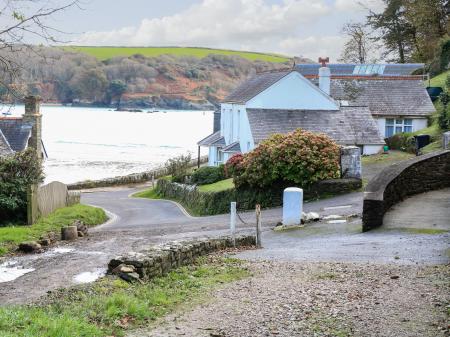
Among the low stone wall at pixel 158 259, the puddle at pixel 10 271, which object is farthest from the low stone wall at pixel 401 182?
the puddle at pixel 10 271

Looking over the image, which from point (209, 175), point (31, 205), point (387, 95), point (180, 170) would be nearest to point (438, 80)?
point (387, 95)

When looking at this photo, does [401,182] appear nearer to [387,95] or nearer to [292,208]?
[292,208]

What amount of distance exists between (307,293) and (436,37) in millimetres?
62599

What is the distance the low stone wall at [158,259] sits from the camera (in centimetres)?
1253

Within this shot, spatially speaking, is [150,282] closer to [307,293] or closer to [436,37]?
[307,293]

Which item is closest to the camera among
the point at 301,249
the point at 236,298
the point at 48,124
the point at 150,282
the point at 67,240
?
the point at 236,298

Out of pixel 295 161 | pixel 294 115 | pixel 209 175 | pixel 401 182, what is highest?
pixel 294 115

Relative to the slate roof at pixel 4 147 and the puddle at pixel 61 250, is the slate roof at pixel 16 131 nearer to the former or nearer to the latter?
the slate roof at pixel 4 147

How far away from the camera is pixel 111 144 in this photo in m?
128

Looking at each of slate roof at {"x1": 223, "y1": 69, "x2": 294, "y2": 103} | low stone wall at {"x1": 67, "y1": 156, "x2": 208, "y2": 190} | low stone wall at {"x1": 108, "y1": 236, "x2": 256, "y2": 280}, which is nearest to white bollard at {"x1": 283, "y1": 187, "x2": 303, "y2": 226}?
low stone wall at {"x1": 108, "y1": 236, "x2": 256, "y2": 280}

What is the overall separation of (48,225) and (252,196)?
1025 cm

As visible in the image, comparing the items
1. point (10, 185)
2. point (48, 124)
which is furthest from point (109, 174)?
point (48, 124)

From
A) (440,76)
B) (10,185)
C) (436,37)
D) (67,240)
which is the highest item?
(436,37)

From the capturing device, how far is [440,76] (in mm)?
58000
